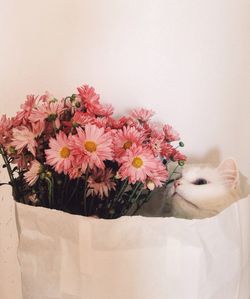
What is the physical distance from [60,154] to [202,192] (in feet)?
0.99

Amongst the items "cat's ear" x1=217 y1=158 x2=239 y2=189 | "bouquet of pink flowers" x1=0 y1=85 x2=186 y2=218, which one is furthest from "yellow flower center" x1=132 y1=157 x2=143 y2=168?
"cat's ear" x1=217 y1=158 x2=239 y2=189

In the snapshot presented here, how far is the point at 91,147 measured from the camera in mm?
610

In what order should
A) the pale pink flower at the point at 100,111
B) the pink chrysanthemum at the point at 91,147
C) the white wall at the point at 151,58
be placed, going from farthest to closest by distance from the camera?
the white wall at the point at 151,58, the pale pink flower at the point at 100,111, the pink chrysanthemum at the point at 91,147

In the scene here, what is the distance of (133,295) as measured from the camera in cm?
62

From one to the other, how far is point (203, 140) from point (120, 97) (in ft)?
0.73

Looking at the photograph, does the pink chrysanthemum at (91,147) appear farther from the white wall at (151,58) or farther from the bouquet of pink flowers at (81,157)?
the white wall at (151,58)

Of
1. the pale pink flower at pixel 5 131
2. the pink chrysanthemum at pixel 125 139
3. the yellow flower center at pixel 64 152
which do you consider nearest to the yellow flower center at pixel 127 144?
the pink chrysanthemum at pixel 125 139

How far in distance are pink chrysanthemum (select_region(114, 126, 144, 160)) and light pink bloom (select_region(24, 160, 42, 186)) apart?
14cm

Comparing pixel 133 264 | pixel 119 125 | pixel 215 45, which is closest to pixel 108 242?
pixel 133 264

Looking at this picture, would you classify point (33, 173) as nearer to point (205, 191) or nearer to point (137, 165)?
point (137, 165)

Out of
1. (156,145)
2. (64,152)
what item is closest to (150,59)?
(156,145)

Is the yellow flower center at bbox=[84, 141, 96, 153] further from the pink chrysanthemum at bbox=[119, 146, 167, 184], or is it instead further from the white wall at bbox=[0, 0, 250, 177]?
the white wall at bbox=[0, 0, 250, 177]

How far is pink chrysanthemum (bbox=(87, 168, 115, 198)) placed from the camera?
0.65 m

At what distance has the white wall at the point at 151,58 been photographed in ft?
2.70
